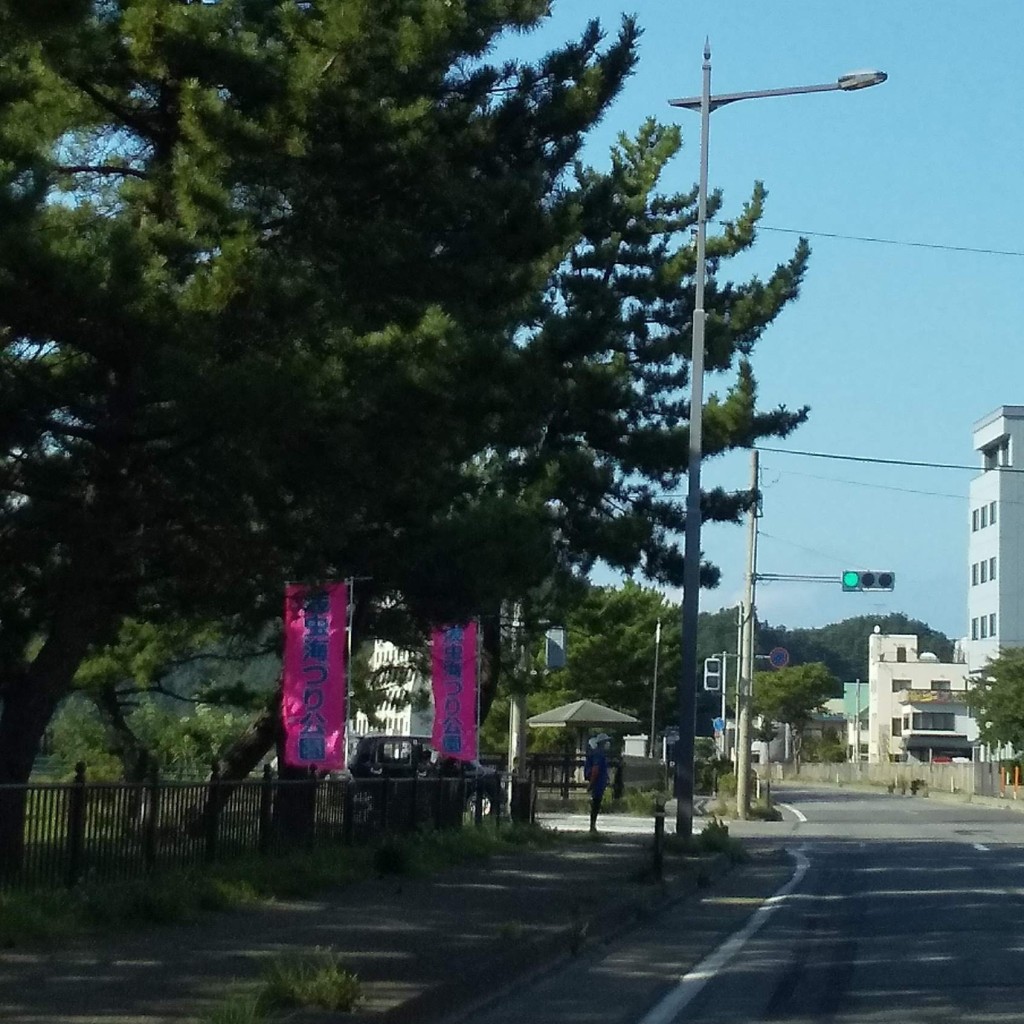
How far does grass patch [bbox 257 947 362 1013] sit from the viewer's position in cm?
951

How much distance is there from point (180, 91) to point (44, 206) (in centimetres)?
191

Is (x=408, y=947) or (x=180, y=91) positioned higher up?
(x=180, y=91)

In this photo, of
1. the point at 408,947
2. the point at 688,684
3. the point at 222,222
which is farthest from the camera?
the point at 688,684

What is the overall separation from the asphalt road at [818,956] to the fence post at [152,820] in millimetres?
4145

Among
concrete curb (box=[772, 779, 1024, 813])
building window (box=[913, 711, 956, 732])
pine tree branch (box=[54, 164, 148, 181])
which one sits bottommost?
concrete curb (box=[772, 779, 1024, 813])

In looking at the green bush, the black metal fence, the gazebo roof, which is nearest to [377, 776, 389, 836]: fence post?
the black metal fence

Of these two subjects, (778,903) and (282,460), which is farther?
(778,903)

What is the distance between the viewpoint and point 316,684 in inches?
750

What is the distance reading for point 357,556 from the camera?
18531 mm

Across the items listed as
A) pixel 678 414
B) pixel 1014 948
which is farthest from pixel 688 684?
pixel 1014 948

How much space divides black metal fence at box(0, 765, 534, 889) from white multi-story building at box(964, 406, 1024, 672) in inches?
2557

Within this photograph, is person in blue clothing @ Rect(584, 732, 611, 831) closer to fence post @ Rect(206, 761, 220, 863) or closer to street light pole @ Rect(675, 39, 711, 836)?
street light pole @ Rect(675, 39, 711, 836)

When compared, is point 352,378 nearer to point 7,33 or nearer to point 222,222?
point 222,222

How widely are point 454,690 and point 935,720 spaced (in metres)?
98.7
